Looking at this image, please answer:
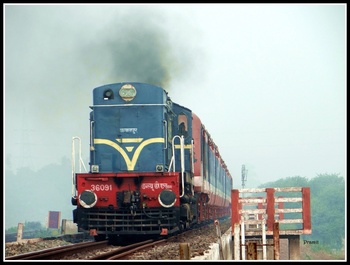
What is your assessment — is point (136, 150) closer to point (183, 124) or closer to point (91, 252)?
point (183, 124)

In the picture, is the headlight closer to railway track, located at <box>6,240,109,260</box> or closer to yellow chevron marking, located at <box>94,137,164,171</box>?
yellow chevron marking, located at <box>94,137,164,171</box>

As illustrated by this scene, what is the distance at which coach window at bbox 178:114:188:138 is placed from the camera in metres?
18.1

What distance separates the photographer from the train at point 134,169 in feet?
50.4

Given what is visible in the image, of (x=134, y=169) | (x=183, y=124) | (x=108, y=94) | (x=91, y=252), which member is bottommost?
(x=91, y=252)

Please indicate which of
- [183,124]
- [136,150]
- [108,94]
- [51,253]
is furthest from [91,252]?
[183,124]

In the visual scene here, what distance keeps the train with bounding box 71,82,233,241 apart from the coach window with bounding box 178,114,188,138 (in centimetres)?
3

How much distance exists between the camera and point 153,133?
16.3m

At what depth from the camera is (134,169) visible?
1619 centimetres

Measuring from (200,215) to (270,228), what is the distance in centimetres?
399

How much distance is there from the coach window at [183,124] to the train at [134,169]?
3cm

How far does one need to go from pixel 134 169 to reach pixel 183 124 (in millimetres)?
2666

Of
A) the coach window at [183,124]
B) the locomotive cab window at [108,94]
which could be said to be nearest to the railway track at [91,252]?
the coach window at [183,124]

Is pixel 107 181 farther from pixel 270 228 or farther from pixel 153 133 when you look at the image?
pixel 270 228

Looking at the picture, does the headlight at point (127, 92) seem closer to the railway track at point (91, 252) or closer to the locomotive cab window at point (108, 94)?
the locomotive cab window at point (108, 94)
